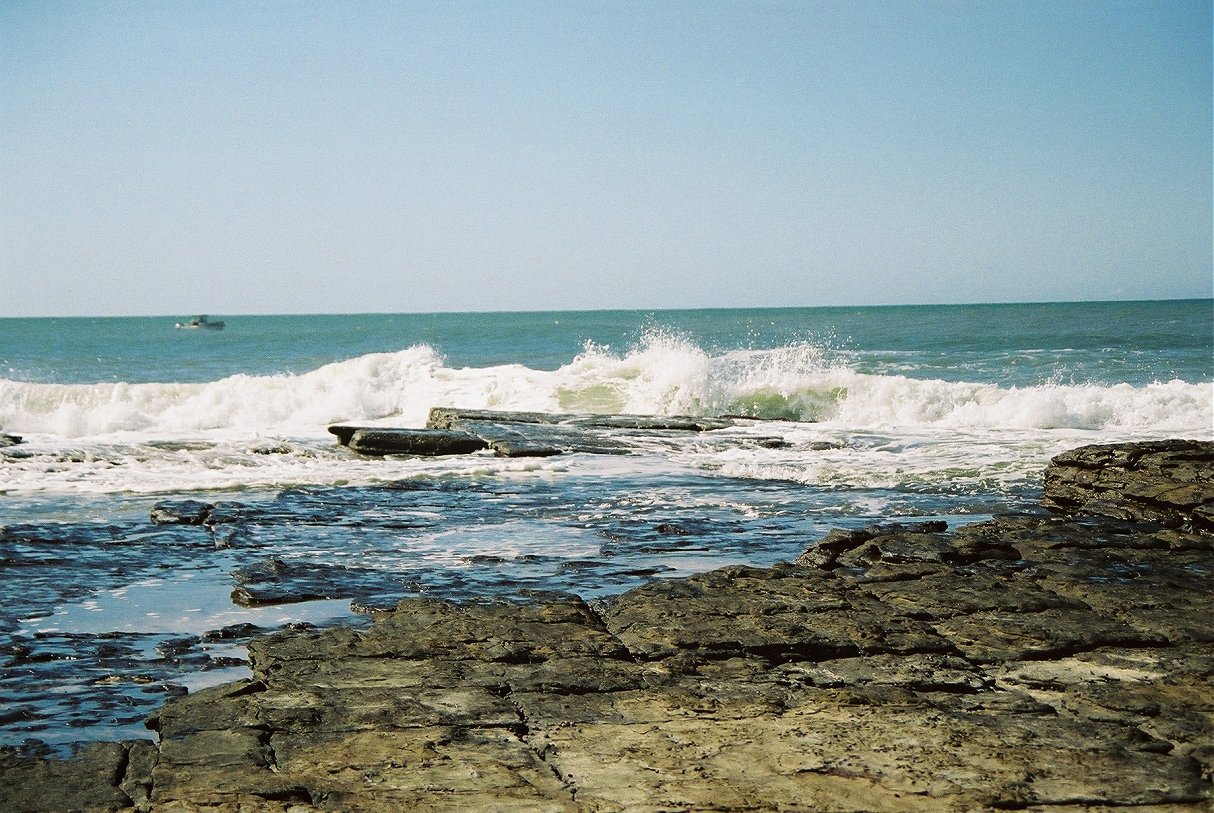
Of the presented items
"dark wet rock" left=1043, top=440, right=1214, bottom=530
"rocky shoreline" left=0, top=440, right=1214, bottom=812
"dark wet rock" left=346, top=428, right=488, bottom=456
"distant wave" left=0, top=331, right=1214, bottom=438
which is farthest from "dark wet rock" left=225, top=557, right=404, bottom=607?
"distant wave" left=0, top=331, right=1214, bottom=438

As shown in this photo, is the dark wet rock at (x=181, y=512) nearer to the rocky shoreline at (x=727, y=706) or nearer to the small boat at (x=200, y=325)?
the rocky shoreline at (x=727, y=706)

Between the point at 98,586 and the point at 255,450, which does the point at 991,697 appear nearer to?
the point at 98,586

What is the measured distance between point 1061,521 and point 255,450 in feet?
37.8

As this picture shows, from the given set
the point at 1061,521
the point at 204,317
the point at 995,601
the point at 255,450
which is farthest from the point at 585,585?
the point at 204,317

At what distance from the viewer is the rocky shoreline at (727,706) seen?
13.1ft

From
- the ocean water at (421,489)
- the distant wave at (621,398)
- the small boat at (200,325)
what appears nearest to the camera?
the ocean water at (421,489)

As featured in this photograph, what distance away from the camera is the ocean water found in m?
6.81

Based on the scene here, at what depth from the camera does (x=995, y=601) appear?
21.7 ft

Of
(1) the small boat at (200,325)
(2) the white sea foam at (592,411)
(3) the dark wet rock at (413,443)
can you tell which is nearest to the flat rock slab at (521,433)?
(3) the dark wet rock at (413,443)

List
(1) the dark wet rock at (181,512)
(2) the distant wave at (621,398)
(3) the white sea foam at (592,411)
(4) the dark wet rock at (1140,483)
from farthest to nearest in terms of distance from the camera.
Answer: (2) the distant wave at (621,398), (3) the white sea foam at (592,411), (1) the dark wet rock at (181,512), (4) the dark wet rock at (1140,483)

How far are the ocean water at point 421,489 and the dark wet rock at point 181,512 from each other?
25 cm

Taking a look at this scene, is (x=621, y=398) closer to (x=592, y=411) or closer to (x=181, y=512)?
(x=592, y=411)

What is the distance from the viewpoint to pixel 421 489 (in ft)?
43.4

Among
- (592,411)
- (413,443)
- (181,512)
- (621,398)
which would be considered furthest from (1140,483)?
(621,398)
